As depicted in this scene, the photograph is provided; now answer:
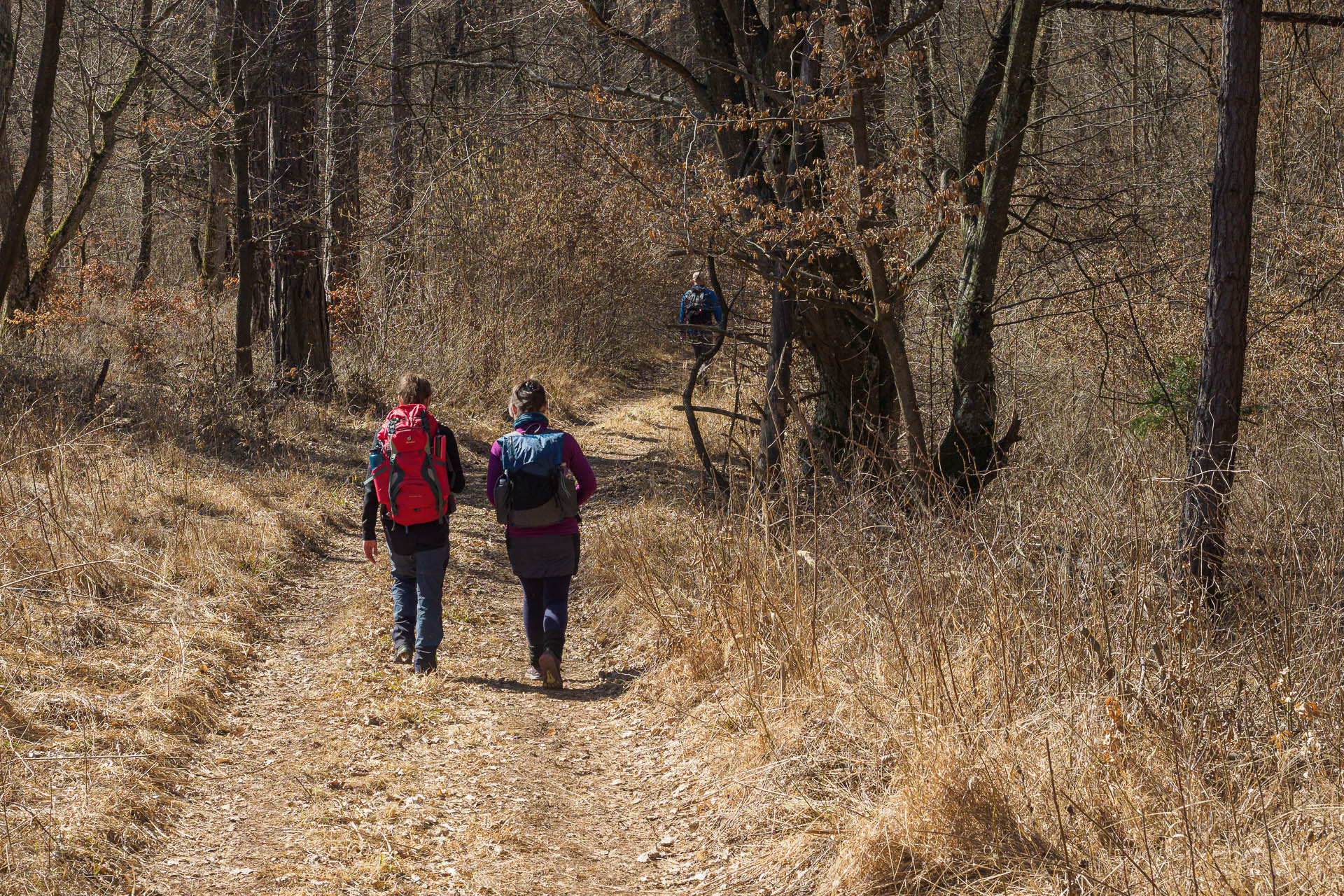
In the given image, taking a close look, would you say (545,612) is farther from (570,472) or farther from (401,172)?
(401,172)

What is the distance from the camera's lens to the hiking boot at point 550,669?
6.71m

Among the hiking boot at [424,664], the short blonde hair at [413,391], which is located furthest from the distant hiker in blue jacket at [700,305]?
the hiking boot at [424,664]

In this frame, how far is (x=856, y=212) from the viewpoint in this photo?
7.20m

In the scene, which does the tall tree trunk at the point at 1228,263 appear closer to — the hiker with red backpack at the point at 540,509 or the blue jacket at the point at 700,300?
the hiker with red backpack at the point at 540,509

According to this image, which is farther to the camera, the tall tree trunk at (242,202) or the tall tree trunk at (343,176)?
the tall tree trunk at (343,176)

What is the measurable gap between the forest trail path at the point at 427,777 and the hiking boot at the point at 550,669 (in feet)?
0.26

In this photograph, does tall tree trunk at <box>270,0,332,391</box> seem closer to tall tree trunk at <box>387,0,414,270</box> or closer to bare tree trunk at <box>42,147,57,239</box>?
tall tree trunk at <box>387,0,414,270</box>

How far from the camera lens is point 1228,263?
6.38 m

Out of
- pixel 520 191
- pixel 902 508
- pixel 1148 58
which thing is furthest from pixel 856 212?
pixel 520 191

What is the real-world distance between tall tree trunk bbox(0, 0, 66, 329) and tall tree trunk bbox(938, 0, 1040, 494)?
6.95 m

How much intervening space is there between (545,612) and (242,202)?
23.1ft

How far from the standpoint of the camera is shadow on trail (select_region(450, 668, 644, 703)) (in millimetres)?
6684

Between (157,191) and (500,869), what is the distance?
24.8 metres

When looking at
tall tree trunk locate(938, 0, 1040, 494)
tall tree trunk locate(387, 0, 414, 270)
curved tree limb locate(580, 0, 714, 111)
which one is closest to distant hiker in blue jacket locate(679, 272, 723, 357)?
tall tree trunk locate(387, 0, 414, 270)
